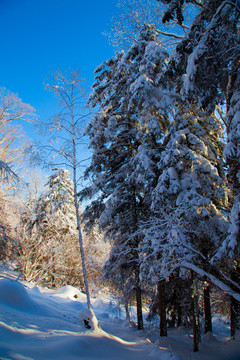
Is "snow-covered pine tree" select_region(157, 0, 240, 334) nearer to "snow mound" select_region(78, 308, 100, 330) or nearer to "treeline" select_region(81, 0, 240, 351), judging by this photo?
"treeline" select_region(81, 0, 240, 351)

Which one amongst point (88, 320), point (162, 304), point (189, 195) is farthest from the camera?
point (162, 304)

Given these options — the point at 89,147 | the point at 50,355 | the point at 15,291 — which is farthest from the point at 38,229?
the point at 50,355

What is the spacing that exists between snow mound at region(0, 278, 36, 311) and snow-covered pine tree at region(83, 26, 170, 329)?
379 centimetres

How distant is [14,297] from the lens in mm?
8617

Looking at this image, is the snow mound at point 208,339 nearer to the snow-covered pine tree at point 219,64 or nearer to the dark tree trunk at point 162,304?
the dark tree trunk at point 162,304

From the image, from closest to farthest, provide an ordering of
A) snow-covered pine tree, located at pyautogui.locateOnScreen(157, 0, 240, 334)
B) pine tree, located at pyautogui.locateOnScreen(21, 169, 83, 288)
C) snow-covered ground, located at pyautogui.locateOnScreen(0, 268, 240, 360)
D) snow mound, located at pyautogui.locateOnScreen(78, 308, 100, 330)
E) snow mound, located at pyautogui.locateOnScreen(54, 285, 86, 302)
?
snow-covered pine tree, located at pyautogui.locateOnScreen(157, 0, 240, 334) < snow-covered ground, located at pyautogui.locateOnScreen(0, 268, 240, 360) < snow mound, located at pyautogui.locateOnScreen(78, 308, 100, 330) < snow mound, located at pyautogui.locateOnScreen(54, 285, 86, 302) < pine tree, located at pyautogui.locateOnScreen(21, 169, 83, 288)

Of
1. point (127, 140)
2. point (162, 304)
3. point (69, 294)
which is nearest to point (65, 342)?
point (162, 304)

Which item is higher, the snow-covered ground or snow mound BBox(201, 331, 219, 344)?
the snow-covered ground

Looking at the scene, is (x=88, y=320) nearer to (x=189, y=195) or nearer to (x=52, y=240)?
(x=189, y=195)

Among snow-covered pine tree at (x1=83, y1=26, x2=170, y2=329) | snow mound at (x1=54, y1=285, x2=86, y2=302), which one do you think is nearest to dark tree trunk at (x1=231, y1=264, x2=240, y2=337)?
snow-covered pine tree at (x1=83, y1=26, x2=170, y2=329)

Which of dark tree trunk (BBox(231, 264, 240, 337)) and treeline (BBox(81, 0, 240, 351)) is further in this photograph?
dark tree trunk (BBox(231, 264, 240, 337))

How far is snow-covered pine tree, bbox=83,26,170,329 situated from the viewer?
7930 millimetres

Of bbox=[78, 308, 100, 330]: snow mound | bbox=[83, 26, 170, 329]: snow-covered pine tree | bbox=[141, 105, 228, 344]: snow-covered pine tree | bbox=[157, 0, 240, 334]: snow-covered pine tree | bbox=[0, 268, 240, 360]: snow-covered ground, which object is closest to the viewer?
bbox=[157, 0, 240, 334]: snow-covered pine tree

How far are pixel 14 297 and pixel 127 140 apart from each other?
29.6 ft
